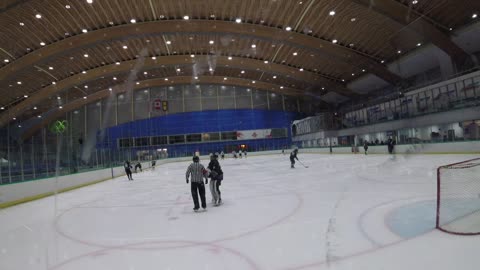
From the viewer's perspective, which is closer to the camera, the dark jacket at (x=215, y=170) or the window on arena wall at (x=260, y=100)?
the dark jacket at (x=215, y=170)

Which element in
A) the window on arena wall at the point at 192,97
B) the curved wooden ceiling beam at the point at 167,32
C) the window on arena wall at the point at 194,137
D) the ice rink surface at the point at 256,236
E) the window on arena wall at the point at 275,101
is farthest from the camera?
the window on arena wall at the point at 275,101

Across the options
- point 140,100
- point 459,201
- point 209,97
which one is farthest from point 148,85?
point 459,201

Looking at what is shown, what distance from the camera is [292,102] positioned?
4219 cm

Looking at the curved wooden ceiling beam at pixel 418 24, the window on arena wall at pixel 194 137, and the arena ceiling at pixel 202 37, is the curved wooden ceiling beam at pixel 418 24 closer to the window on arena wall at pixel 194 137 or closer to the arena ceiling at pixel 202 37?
the arena ceiling at pixel 202 37

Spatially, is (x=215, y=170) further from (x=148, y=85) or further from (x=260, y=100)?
(x=260, y=100)

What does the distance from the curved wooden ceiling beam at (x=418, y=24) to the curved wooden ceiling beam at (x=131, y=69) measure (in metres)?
12.9

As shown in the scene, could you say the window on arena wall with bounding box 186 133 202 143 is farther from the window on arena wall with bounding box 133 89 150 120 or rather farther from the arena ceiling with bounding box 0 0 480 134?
the arena ceiling with bounding box 0 0 480 134

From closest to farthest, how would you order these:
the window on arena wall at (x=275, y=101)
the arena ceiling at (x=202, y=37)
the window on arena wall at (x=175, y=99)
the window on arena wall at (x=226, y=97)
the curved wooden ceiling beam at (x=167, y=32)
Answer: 1. the arena ceiling at (x=202, y=37)
2. the curved wooden ceiling beam at (x=167, y=32)
3. the window on arena wall at (x=175, y=99)
4. the window on arena wall at (x=226, y=97)
5. the window on arena wall at (x=275, y=101)

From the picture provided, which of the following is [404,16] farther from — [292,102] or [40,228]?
[292,102]

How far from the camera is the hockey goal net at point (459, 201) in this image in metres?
3.64

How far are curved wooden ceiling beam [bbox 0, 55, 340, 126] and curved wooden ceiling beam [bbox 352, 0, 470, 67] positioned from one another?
12920mm

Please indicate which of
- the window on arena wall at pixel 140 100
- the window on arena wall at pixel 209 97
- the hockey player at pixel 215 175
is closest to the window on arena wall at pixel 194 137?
the window on arena wall at pixel 209 97

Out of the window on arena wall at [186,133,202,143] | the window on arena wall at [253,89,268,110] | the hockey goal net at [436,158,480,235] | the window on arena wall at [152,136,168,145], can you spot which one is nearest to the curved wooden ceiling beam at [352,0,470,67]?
the hockey goal net at [436,158,480,235]

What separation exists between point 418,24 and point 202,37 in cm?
1552
